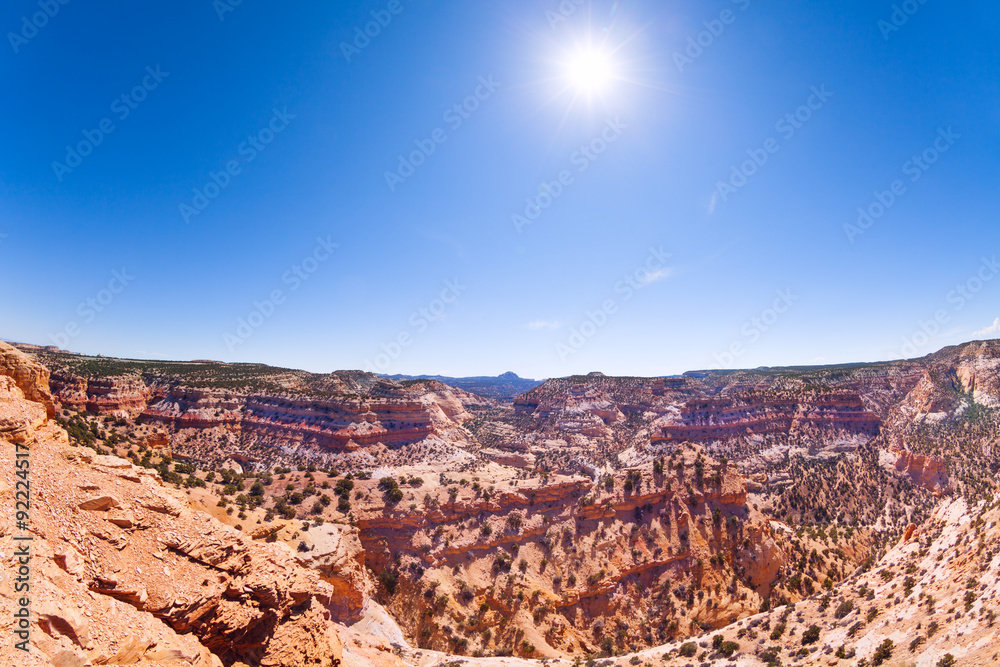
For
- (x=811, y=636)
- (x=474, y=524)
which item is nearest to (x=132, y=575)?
(x=474, y=524)

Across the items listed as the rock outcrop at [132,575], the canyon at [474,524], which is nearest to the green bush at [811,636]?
the canyon at [474,524]

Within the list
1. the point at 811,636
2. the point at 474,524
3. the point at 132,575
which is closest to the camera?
the point at 132,575

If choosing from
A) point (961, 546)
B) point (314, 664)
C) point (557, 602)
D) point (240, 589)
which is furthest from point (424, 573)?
point (961, 546)

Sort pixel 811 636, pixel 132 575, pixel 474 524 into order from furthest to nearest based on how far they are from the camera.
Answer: pixel 474 524, pixel 811 636, pixel 132 575

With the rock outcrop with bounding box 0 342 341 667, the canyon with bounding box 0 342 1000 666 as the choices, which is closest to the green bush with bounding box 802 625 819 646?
the canyon with bounding box 0 342 1000 666

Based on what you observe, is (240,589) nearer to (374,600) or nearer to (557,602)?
(374,600)

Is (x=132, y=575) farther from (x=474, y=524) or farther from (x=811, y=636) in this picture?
(x=811, y=636)

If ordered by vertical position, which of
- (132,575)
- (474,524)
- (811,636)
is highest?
(132,575)

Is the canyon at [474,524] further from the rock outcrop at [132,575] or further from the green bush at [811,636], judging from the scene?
the green bush at [811,636]

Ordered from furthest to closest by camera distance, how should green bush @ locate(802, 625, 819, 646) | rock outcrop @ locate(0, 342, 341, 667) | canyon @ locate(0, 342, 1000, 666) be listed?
1. green bush @ locate(802, 625, 819, 646)
2. canyon @ locate(0, 342, 1000, 666)
3. rock outcrop @ locate(0, 342, 341, 667)

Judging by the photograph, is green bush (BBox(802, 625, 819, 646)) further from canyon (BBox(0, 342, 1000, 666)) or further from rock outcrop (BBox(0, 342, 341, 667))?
rock outcrop (BBox(0, 342, 341, 667))

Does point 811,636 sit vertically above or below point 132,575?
below
